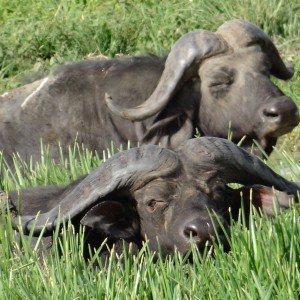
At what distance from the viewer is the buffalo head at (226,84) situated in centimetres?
958

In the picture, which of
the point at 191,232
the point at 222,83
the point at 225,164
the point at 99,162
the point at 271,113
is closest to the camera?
the point at 191,232

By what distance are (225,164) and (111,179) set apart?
0.60 m

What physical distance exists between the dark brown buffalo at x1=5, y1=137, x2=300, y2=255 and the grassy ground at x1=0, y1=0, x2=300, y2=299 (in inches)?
7.0

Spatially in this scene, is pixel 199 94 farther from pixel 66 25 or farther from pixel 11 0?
pixel 11 0

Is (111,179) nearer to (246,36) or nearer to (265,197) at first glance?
(265,197)

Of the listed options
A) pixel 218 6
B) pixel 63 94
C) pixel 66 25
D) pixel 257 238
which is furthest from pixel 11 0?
pixel 257 238

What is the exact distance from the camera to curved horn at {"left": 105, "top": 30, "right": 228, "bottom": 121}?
964 centimetres

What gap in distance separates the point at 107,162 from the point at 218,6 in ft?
28.6

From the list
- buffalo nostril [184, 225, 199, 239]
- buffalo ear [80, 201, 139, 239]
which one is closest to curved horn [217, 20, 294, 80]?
buffalo ear [80, 201, 139, 239]

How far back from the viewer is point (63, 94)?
998cm

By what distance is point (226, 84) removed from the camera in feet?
32.2

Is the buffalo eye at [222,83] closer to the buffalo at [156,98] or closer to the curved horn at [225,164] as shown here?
the buffalo at [156,98]

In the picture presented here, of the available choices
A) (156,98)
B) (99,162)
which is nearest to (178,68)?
(156,98)

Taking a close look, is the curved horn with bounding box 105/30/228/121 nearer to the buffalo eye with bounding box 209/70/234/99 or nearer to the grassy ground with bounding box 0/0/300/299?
the buffalo eye with bounding box 209/70/234/99
